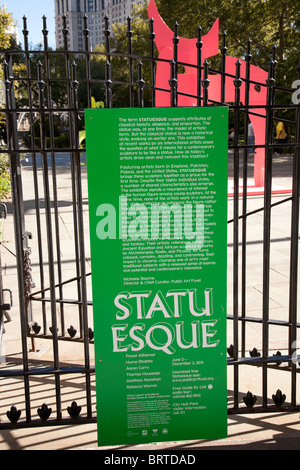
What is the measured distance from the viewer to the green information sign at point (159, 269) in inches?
100

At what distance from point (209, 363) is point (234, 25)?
23.2m

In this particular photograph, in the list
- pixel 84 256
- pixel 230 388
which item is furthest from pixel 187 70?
pixel 230 388

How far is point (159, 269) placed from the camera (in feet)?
8.71

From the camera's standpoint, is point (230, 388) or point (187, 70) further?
point (187, 70)

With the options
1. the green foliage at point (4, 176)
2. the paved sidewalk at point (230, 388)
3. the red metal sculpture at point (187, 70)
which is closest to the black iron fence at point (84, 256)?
the paved sidewalk at point (230, 388)

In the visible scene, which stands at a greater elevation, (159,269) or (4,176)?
(4,176)

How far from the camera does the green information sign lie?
254 centimetres

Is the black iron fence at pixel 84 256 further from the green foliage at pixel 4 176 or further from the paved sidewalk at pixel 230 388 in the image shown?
the green foliage at pixel 4 176

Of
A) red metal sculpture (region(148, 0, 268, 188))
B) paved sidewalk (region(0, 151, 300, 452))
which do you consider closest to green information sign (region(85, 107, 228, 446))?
paved sidewalk (region(0, 151, 300, 452))

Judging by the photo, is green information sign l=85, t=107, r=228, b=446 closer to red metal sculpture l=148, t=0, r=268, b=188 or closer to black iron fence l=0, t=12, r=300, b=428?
black iron fence l=0, t=12, r=300, b=428

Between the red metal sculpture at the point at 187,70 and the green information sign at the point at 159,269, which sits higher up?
the red metal sculpture at the point at 187,70

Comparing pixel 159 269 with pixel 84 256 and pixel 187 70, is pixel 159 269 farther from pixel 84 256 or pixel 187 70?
pixel 187 70

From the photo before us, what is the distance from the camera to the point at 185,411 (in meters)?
2.78

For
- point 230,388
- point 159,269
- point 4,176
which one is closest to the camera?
point 159,269
